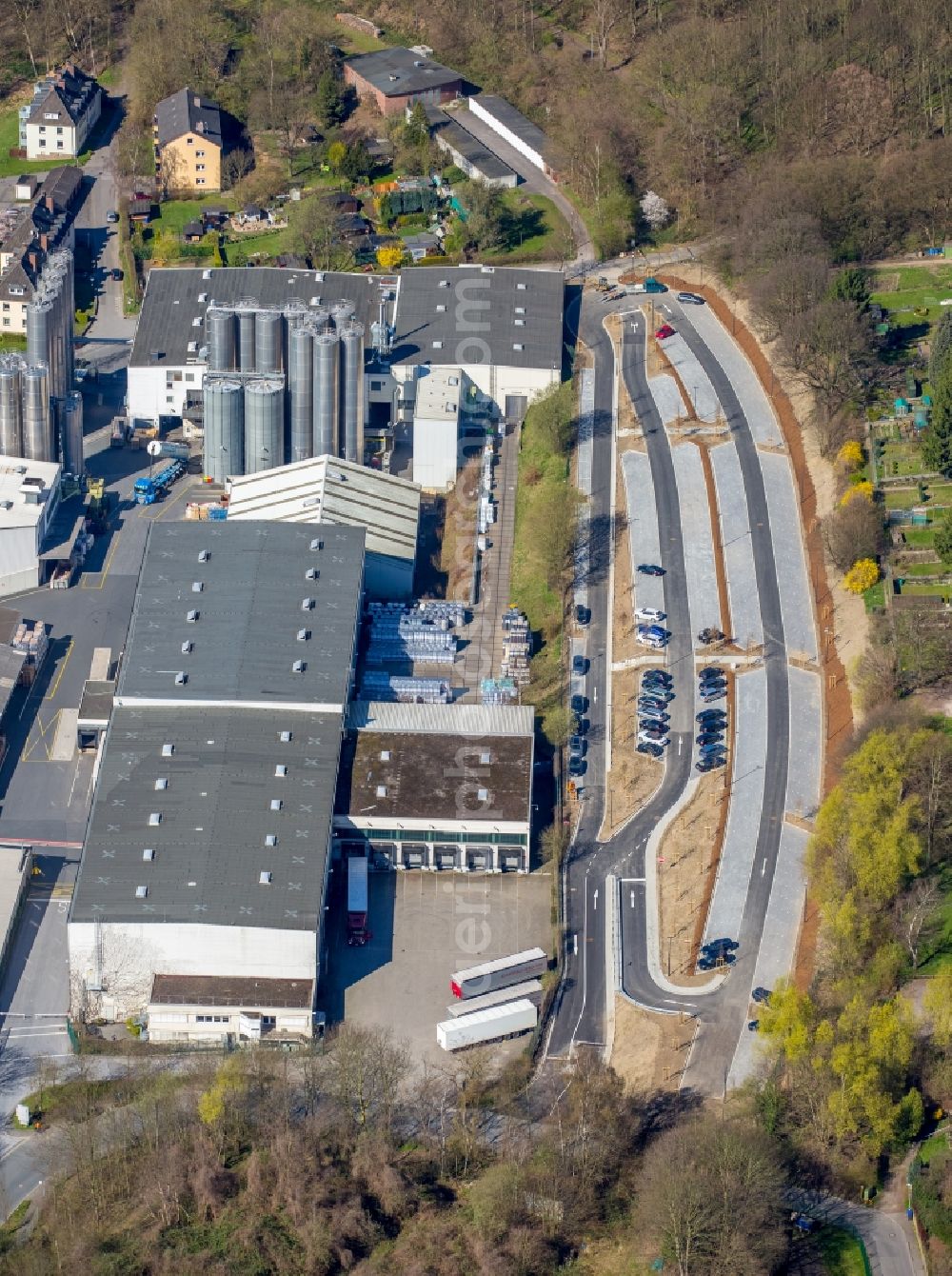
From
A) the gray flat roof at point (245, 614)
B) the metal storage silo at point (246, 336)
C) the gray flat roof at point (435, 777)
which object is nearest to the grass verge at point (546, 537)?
the gray flat roof at point (435, 777)

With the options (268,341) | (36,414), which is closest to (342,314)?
(268,341)

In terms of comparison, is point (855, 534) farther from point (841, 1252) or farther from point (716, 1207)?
point (716, 1207)

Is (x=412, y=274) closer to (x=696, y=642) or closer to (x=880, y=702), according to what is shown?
(x=696, y=642)

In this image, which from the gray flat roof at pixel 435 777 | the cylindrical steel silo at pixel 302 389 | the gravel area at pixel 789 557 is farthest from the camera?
the cylindrical steel silo at pixel 302 389

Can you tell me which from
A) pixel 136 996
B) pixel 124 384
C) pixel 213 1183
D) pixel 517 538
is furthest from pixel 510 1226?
pixel 124 384

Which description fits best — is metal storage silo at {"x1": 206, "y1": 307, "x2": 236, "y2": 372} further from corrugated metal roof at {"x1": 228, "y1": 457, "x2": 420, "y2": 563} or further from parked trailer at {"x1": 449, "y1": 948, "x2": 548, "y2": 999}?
parked trailer at {"x1": 449, "y1": 948, "x2": 548, "y2": 999}

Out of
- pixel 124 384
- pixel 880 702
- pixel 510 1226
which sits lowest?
pixel 510 1226

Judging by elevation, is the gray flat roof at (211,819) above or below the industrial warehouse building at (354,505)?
below

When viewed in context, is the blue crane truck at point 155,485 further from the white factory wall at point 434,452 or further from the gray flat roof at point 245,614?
the white factory wall at point 434,452

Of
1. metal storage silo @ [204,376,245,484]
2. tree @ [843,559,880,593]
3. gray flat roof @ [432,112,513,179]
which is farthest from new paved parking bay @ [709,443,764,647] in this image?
gray flat roof @ [432,112,513,179]
